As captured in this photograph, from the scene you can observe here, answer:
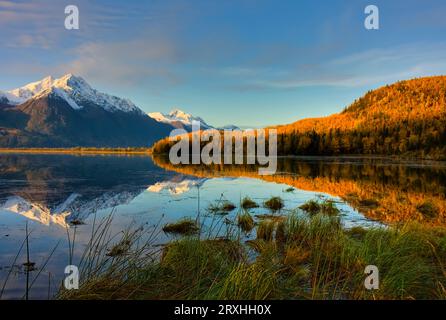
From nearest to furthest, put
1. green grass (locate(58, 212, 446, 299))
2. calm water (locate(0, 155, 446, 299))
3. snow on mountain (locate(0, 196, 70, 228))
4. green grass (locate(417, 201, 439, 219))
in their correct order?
green grass (locate(58, 212, 446, 299)), calm water (locate(0, 155, 446, 299)), snow on mountain (locate(0, 196, 70, 228)), green grass (locate(417, 201, 439, 219))

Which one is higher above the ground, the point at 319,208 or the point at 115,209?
the point at 115,209

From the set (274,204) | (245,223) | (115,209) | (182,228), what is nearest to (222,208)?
(274,204)

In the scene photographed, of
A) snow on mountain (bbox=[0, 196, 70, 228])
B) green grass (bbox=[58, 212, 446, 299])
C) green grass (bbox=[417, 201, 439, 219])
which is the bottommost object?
green grass (bbox=[417, 201, 439, 219])

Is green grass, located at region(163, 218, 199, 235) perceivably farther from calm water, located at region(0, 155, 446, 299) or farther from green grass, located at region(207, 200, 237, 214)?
green grass, located at region(207, 200, 237, 214)

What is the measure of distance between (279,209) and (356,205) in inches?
206

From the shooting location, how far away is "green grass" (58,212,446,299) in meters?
7.10

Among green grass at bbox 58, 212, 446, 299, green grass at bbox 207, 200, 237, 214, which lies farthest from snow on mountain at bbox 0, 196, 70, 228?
green grass at bbox 58, 212, 446, 299

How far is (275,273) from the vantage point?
8.36 metres

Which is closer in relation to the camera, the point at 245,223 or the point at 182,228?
the point at 182,228

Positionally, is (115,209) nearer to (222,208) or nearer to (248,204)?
(222,208)

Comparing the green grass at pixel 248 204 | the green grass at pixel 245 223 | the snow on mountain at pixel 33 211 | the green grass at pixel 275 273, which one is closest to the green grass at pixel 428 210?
the green grass at pixel 275 273

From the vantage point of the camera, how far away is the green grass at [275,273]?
7.10 meters

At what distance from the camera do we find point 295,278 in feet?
26.9

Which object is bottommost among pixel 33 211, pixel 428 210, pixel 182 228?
pixel 428 210
